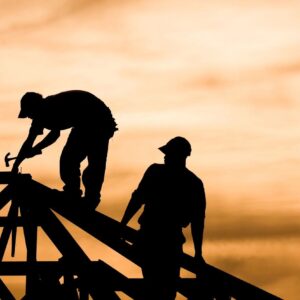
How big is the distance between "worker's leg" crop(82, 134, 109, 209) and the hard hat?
2446 mm

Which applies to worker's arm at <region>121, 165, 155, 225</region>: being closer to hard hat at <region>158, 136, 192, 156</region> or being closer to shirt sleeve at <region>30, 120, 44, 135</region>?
hard hat at <region>158, 136, 192, 156</region>

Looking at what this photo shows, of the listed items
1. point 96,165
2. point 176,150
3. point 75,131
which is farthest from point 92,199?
point 176,150

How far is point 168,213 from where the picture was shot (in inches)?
615

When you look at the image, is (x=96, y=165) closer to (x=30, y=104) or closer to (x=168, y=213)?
(x=30, y=104)

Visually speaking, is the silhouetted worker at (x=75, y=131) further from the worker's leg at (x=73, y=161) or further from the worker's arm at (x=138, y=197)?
the worker's arm at (x=138, y=197)

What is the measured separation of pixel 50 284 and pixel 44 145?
9.36ft

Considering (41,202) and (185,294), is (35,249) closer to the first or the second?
(41,202)

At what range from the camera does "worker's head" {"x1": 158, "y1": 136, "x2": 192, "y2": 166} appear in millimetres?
15266

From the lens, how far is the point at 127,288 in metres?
14.7

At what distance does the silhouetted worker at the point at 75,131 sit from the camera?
1733cm

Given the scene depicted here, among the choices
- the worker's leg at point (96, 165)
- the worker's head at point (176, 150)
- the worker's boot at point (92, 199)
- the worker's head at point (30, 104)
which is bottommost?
the worker's boot at point (92, 199)

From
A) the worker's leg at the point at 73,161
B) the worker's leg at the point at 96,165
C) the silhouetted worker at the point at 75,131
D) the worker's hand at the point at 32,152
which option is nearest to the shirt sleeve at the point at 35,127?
the silhouetted worker at the point at 75,131

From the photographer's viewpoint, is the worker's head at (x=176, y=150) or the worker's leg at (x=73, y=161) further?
the worker's leg at (x=73, y=161)

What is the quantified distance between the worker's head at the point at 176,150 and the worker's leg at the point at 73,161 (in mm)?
2513
